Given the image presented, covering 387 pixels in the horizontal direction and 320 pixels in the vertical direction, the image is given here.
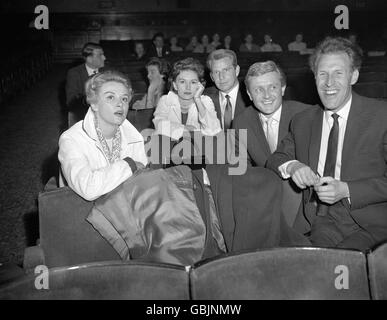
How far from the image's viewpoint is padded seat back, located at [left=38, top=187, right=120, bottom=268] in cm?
155

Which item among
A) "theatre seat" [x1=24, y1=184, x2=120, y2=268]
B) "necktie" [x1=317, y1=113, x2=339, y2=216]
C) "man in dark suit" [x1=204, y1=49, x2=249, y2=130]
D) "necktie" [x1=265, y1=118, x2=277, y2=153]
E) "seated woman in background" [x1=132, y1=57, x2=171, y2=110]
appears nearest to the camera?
"theatre seat" [x1=24, y1=184, x2=120, y2=268]

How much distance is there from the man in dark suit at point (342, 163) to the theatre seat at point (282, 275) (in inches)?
22.1

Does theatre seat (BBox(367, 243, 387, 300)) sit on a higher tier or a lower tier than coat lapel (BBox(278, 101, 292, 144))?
lower

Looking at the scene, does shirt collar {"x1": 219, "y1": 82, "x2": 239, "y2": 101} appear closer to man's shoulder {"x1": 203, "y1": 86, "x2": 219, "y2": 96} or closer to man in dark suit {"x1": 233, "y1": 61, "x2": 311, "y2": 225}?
man's shoulder {"x1": 203, "y1": 86, "x2": 219, "y2": 96}

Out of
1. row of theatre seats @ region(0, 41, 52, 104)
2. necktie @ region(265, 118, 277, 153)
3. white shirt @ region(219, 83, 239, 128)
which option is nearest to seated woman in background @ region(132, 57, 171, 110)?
white shirt @ region(219, 83, 239, 128)

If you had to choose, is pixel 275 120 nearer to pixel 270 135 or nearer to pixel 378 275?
pixel 270 135

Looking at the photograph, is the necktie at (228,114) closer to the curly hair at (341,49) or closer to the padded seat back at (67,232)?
the curly hair at (341,49)

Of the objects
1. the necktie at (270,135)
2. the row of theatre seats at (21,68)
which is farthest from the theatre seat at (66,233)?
the row of theatre seats at (21,68)

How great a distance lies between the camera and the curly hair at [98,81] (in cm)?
200

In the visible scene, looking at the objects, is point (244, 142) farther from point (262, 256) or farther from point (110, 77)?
point (262, 256)

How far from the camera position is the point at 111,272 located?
3.57ft

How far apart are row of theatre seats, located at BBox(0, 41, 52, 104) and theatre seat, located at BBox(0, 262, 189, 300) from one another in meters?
6.90
